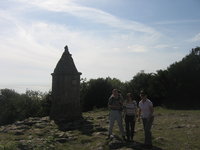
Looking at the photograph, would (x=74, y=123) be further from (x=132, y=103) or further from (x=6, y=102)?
(x=6, y=102)

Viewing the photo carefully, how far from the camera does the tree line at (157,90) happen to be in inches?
1534

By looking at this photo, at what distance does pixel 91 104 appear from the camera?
45.0 metres

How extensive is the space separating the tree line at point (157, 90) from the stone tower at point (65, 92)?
16700 mm

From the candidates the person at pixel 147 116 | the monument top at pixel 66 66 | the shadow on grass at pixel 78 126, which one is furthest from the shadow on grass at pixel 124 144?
the monument top at pixel 66 66

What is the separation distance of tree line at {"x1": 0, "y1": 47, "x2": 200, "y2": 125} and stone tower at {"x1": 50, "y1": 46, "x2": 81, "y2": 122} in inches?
657

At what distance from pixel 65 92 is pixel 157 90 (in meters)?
22.5

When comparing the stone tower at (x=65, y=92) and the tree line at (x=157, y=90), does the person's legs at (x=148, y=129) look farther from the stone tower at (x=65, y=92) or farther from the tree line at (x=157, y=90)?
the tree line at (x=157, y=90)

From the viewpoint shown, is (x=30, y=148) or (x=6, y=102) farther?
(x=6, y=102)

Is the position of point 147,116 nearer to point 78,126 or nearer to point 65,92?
point 78,126

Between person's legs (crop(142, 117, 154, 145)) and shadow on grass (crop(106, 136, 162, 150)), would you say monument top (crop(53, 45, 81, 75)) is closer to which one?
shadow on grass (crop(106, 136, 162, 150))

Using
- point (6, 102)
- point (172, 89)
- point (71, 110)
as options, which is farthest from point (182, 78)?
point (6, 102)

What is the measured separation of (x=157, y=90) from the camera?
41.2 meters

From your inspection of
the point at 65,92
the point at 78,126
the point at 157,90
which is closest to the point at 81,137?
the point at 78,126

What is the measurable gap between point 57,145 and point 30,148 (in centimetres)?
160
